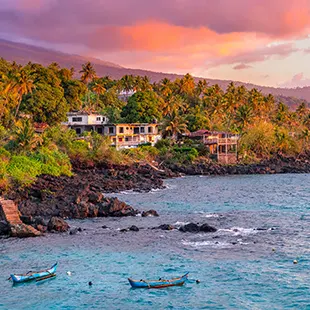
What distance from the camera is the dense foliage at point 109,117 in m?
61.9

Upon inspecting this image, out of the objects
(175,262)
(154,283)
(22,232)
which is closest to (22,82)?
(22,232)

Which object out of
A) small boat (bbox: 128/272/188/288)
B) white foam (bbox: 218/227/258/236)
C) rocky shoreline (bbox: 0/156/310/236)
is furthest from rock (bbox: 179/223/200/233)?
small boat (bbox: 128/272/188/288)

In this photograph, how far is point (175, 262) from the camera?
90.9ft

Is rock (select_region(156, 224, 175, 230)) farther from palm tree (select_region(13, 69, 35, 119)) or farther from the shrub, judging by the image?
palm tree (select_region(13, 69, 35, 119))

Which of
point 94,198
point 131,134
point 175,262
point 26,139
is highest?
point 131,134

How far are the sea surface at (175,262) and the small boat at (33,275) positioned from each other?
0.41 meters

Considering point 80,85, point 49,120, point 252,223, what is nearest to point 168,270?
point 252,223

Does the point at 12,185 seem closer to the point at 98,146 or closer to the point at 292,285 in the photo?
the point at 98,146

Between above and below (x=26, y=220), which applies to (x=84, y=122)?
above

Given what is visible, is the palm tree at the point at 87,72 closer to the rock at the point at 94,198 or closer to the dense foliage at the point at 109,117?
the dense foliage at the point at 109,117

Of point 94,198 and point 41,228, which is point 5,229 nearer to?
point 41,228

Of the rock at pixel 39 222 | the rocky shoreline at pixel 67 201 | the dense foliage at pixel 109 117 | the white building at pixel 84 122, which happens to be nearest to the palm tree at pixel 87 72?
the dense foliage at pixel 109 117

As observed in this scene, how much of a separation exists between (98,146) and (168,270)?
5301 centimetres

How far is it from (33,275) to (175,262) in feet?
26.3
